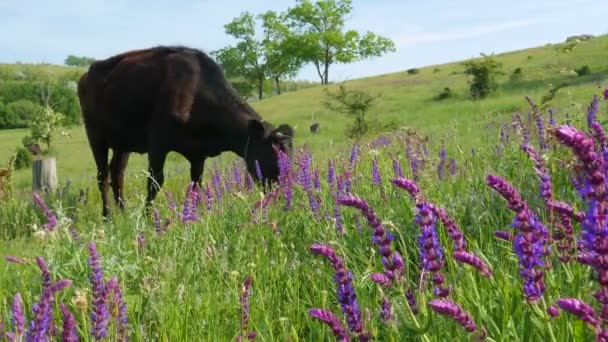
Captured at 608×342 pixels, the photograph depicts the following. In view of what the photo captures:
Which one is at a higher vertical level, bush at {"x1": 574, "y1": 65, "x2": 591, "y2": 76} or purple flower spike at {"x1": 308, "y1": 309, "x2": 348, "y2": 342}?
bush at {"x1": 574, "y1": 65, "x2": 591, "y2": 76}

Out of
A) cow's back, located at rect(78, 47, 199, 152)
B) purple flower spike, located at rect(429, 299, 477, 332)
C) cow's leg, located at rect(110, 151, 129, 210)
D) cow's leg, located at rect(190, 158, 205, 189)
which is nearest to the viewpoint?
purple flower spike, located at rect(429, 299, 477, 332)

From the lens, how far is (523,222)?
121 cm

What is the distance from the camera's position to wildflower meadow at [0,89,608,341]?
4.34 feet

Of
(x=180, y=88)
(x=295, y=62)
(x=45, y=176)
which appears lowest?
(x=45, y=176)

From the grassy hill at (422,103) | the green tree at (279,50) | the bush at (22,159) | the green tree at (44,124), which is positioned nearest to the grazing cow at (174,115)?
the grassy hill at (422,103)

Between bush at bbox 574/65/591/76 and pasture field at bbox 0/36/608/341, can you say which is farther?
bush at bbox 574/65/591/76

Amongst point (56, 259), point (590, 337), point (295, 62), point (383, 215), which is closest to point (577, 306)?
point (590, 337)

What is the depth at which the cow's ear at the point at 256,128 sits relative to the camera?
9953 millimetres

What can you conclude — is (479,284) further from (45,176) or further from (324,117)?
(324,117)

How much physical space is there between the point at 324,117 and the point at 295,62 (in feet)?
189

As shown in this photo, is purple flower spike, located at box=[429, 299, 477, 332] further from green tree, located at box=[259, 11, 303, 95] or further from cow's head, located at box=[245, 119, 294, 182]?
green tree, located at box=[259, 11, 303, 95]

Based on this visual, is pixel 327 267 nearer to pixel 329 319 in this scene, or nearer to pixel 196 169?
pixel 329 319

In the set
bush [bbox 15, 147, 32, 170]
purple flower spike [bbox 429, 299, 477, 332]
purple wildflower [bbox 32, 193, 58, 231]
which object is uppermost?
purple flower spike [bbox 429, 299, 477, 332]

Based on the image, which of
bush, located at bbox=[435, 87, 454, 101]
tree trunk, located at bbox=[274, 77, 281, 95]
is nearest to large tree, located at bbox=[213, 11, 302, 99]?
tree trunk, located at bbox=[274, 77, 281, 95]
